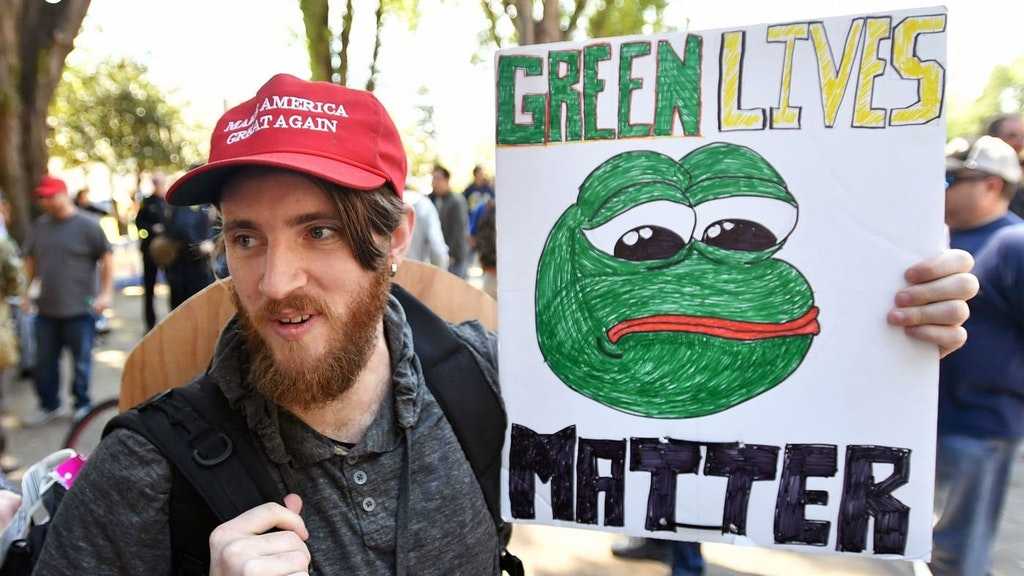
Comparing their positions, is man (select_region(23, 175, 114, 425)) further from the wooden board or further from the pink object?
the wooden board

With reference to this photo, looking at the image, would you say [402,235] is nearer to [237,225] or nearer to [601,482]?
[237,225]

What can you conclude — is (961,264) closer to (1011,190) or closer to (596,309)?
(596,309)

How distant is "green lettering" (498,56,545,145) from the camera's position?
1.25 metres

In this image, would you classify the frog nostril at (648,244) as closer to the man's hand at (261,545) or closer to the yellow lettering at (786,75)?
the yellow lettering at (786,75)

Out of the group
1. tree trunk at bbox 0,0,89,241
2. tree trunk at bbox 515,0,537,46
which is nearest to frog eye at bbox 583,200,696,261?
tree trunk at bbox 515,0,537,46

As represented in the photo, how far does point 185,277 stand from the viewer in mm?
6891

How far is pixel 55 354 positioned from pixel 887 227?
Result: 19.2 feet

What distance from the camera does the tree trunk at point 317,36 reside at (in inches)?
382

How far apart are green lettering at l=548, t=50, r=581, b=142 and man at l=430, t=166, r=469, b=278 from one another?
23.1 ft

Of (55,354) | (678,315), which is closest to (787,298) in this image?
(678,315)

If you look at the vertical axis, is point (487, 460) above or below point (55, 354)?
above

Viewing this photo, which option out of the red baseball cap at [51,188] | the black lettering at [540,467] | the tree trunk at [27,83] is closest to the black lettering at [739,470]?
the black lettering at [540,467]

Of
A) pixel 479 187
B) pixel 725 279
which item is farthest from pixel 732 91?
pixel 479 187

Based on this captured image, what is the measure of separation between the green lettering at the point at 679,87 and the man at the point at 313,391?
0.46m
